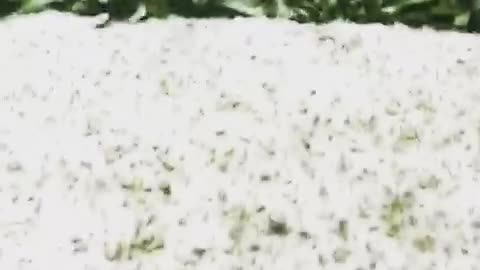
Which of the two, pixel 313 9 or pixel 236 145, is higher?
pixel 313 9

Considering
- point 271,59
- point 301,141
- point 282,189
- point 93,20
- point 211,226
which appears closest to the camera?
point 211,226

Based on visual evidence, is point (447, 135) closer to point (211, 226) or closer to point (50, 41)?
point (211, 226)

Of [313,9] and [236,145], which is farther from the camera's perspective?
[313,9]

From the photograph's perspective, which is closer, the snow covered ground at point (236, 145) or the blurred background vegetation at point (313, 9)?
the snow covered ground at point (236, 145)

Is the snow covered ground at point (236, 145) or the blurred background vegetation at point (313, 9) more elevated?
the blurred background vegetation at point (313, 9)

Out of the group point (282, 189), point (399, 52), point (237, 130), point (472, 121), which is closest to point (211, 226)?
point (282, 189)
